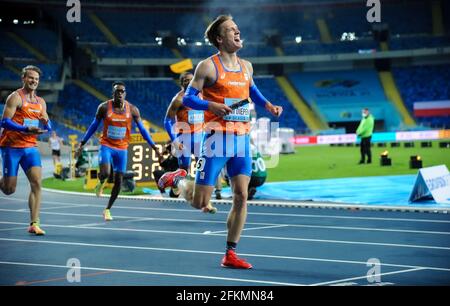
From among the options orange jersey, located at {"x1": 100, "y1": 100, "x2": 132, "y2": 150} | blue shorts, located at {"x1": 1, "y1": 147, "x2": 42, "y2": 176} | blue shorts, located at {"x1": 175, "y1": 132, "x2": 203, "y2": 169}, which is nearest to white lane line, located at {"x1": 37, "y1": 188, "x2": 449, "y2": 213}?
blue shorts, located at {"x1": 175, "y1": 132, "x2": 203, "y2": 169}

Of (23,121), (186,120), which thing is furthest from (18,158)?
(186,120)

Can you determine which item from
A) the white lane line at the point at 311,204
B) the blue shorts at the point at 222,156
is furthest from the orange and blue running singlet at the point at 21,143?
the white lane line at the point at 311,204

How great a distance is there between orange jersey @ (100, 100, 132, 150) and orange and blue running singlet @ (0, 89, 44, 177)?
6.26ft

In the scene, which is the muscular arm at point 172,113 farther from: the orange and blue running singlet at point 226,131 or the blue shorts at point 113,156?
the orange and blue running singlet at point 226,131

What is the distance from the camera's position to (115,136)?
13000 mm

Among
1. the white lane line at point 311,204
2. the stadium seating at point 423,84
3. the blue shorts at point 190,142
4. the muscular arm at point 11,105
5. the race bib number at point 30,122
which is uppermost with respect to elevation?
the stadium seating at point 423,84

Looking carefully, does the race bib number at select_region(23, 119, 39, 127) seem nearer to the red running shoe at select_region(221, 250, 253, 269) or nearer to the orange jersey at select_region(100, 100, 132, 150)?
the orange jersey at select_region(100, 100, 132, 150)

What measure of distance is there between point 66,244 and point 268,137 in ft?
91.9

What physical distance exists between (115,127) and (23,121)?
85.3 inches

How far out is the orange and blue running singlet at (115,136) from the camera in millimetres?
12977

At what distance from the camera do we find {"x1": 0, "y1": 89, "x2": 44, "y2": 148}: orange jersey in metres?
11.1

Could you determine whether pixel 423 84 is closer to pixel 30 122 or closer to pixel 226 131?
pixel 30 122

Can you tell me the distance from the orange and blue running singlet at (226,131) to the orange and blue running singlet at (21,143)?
4.05m
